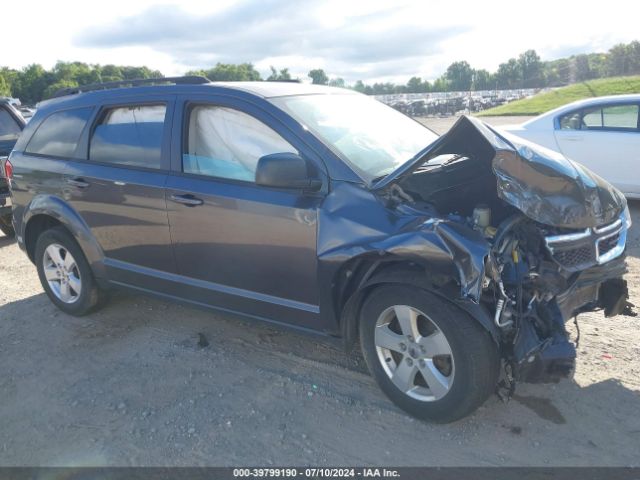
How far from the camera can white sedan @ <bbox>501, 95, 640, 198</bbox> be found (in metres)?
7.22

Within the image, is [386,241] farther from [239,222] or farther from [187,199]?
[187,199]

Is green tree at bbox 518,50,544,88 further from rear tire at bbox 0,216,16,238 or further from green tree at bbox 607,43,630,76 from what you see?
rear tire at bbox 0,216,16,238

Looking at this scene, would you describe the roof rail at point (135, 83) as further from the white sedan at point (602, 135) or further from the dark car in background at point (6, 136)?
the white sedan at point (602, 135)

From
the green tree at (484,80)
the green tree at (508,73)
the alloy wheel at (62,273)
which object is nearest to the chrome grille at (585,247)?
the alloy wheel at (62,273)

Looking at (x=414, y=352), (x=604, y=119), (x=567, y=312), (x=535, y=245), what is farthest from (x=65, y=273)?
(x=604, y=119)

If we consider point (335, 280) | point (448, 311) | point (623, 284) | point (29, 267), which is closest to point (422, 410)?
point (448, 311)

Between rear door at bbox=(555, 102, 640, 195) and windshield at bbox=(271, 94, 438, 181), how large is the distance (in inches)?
165

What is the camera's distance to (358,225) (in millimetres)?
3096

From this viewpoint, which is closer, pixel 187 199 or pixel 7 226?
pixel 187 199

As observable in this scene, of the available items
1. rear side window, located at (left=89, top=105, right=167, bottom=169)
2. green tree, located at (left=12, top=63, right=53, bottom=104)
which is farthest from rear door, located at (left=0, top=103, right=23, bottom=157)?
green tree, located at (left=12, top=63, right=53, bottom=104)

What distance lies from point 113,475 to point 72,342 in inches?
73.0

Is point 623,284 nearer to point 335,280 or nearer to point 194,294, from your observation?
point 335,280

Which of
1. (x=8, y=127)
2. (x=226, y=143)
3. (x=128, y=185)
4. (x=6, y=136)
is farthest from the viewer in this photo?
(x=8, y=127)

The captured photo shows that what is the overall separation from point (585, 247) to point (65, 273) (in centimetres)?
412
